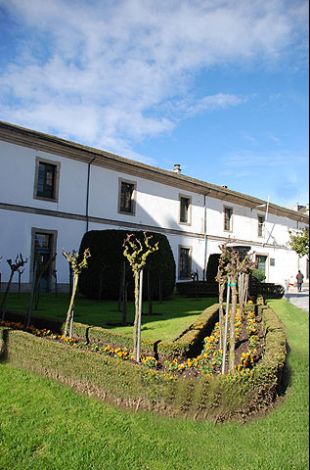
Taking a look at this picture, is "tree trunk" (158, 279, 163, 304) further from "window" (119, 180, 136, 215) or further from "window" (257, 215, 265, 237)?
"window" (257, 215, 265, 237)

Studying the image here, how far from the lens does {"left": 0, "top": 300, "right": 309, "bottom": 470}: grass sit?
3.53 metres

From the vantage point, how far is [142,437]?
4004 millimetres

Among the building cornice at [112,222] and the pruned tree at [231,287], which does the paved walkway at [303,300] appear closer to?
the pruned tree at [231,287]

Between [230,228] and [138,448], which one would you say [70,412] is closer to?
[138,448]

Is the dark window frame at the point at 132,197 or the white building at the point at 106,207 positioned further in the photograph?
the dark window frame at the point at 132,197

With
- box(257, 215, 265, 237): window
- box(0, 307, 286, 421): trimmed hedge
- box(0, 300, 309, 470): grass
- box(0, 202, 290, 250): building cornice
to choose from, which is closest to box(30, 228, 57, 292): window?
box(0, 202, 290, 250): building cornice

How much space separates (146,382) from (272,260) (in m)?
20.9

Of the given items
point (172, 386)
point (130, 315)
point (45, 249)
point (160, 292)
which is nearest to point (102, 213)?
point (45, 249)

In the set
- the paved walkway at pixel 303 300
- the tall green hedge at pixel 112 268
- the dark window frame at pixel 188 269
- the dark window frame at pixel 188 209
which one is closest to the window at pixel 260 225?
the dark window frame at pixel 188 209

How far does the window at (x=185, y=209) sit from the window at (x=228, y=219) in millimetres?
3401

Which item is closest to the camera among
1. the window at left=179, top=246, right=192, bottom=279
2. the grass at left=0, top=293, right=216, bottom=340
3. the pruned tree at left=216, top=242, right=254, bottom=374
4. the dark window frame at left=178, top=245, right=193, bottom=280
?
the pruned tree at left=216, top=242, right=254, bottom=374

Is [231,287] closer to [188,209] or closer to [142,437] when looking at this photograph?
[142,437]

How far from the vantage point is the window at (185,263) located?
23.7m

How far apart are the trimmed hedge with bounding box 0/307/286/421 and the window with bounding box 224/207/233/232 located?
72.8 ft
